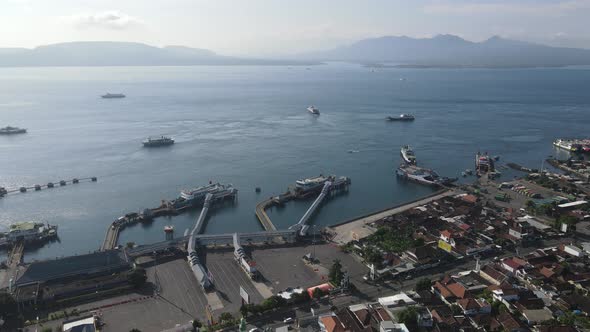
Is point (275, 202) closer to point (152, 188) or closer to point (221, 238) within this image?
point (221, 238)

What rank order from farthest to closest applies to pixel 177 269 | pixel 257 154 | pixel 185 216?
1. pixel 257 154
2. pixel 185 216
3. pixel 177 269

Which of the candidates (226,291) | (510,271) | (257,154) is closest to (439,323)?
(510,271)

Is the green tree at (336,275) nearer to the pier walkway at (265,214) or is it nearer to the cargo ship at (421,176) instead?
the pier walkway at (265,214)

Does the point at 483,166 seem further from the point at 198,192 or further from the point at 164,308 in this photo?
the point at 164,308

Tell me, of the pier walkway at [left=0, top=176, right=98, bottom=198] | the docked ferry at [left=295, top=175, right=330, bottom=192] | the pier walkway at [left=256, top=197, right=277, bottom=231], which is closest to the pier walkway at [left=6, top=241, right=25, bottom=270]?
the pier walkway at [left=0, top=176, right=98, bottom=198]

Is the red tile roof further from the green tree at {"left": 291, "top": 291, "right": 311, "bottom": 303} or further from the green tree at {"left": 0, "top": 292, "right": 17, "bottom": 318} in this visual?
the green tree at {"left": 0, "top": 292, "right": 17, "bottom": 318}

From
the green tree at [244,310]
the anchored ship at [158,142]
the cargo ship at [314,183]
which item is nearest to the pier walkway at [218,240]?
the green tree at [244,310]

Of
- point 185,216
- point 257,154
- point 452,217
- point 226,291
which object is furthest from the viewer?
point 257,154
